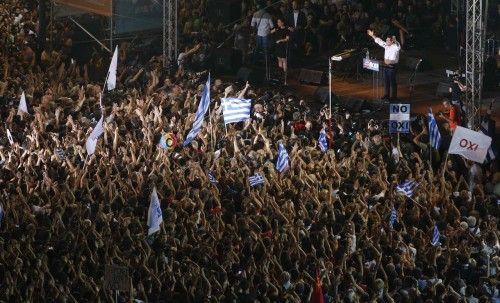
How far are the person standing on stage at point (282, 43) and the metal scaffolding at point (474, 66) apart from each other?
7.47 metres

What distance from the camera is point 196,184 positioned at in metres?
26.9

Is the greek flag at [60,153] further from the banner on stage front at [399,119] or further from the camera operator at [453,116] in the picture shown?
the camera operator at [453,116]

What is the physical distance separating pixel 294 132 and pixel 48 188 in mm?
5272

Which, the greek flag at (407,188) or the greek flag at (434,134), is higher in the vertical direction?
the greek flag at (434,134)

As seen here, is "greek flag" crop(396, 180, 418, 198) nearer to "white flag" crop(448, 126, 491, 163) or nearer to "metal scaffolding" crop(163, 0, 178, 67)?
"white flag" crop(448, 126, 491, 163)

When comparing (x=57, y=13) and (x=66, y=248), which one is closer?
(x=66, y=248)

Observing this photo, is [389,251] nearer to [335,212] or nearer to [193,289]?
[335,212]

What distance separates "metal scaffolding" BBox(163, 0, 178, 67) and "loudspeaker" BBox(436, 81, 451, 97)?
5.66 meters

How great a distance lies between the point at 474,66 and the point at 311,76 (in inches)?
285

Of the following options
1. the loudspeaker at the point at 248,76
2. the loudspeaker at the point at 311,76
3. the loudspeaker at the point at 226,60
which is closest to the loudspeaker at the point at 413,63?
the loudspeaker at the point at 311,76

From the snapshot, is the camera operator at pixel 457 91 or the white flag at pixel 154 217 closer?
the white flag at pixel 154 217

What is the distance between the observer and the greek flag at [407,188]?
26234 millimetres

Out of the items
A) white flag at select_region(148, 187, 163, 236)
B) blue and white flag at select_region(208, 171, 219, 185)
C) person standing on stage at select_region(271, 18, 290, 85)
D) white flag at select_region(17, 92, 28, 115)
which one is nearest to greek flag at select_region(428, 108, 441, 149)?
blue and white flag at select_region(208, 171, 219, 185)

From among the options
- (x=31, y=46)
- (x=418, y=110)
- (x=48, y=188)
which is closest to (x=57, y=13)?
(x=31, y=46)
